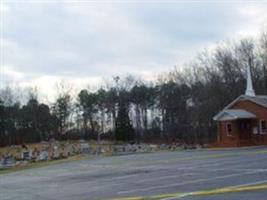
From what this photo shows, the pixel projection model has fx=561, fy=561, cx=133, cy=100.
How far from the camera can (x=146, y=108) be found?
103 metres

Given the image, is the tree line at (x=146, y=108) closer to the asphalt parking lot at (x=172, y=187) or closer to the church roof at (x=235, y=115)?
the church roof at (x=235, y=115)

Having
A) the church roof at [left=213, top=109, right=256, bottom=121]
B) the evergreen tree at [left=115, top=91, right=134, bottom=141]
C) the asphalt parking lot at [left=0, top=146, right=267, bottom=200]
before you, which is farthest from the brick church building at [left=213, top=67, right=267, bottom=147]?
the evergreen tree at [left=115, top=91, right=134, bottom=141]

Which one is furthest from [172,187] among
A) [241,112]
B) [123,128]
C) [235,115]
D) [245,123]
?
[123,128]

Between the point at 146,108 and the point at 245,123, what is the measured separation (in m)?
55.2

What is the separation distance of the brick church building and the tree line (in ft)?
78.6

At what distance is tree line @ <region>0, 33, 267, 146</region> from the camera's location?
77.1 metres

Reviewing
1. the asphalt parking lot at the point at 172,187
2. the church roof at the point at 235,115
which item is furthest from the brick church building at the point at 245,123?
the asphalt parking lot at the point at 172,187

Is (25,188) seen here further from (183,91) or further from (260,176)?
(183,91)

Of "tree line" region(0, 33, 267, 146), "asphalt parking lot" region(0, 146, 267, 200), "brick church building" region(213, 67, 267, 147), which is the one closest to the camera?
"asphalt parking lot" region(0, 146, 267, 200)

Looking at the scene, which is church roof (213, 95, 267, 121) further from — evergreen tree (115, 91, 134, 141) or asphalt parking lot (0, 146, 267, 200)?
evergreen tree (115, 91, 134, 141)

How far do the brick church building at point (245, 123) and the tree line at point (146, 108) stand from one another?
24.0 meters

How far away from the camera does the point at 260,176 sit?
1722cm

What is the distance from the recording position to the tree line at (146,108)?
253ft

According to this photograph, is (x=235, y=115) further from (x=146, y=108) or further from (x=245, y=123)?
(x=146, y=108)
